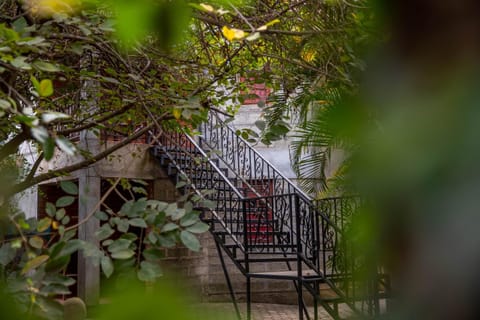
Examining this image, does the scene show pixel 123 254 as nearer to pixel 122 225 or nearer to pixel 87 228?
pixel 122 225

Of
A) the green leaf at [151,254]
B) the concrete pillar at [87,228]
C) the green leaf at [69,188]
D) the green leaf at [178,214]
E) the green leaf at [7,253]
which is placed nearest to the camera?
the green leaf at [7,253]

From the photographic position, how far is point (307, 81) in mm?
4391

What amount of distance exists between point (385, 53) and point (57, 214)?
2028mm

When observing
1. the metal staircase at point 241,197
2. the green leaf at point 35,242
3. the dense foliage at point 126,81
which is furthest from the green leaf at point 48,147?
the metal staircase at point 241,197

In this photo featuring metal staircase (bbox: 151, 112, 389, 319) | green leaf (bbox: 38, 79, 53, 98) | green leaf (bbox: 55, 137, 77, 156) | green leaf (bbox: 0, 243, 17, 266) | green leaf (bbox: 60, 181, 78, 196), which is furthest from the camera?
metal staircase (bbox: 151, 112, 389, 319)

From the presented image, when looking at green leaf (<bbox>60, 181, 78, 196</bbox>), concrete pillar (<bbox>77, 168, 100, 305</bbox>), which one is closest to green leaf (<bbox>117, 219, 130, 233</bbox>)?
green leaf (<bbox>60, 181, 78, 196</bbox>)

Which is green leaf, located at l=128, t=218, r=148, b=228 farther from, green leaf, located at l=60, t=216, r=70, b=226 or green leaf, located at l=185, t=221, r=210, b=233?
green leaf, located at l=60, t=216, r=70, b=226

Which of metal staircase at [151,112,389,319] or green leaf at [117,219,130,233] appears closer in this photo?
green leaf at [117,219,130,233]

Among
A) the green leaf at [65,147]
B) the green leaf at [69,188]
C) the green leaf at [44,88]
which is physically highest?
the green leaf at [44,88]

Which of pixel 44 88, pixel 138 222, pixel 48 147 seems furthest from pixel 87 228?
pixel 48 147

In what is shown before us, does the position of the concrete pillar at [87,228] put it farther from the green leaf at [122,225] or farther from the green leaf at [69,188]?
the green leaf at [122,225]

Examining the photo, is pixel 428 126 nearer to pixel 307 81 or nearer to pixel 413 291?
pixel 413 291

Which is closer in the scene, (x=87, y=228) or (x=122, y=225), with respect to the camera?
(x=122, y=225)

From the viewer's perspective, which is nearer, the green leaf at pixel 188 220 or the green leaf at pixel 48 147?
the green leaf at pixel 48 147
